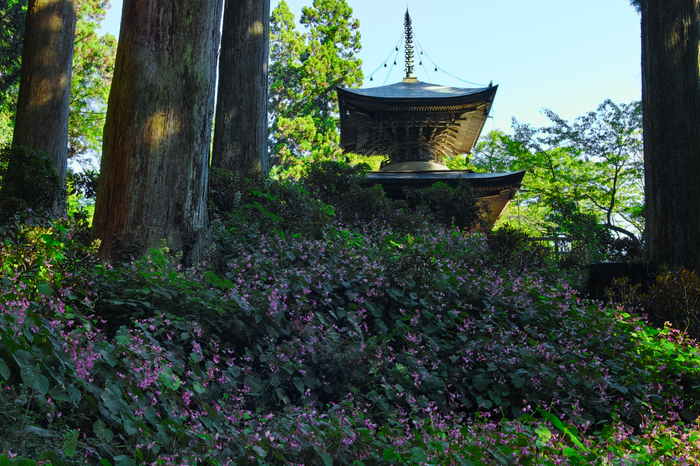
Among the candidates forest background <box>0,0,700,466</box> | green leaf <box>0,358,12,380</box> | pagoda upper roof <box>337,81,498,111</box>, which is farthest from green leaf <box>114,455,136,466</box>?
pagoda upper roof <box>337,81,498,111</box>

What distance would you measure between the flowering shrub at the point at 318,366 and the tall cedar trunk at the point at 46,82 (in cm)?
462

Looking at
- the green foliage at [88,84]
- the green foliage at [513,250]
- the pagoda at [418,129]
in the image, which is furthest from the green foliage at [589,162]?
the green foliage at [88,84]

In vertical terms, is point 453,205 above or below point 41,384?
above

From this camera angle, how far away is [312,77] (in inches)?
1271

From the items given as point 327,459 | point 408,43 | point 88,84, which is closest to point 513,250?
point 327,459

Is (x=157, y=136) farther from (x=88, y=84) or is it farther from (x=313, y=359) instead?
(x=88, y=84)

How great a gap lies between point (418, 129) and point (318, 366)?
1337 centimetres

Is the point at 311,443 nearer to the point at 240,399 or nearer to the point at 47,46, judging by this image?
the point at 240,399

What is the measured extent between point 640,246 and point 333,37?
2880 centimetres

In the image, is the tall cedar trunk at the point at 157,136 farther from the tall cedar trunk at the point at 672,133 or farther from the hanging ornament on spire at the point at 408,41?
the hanging ornament on spire at the point at 408,41

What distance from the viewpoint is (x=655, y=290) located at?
5375mm

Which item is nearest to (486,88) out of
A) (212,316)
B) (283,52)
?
(212,316)

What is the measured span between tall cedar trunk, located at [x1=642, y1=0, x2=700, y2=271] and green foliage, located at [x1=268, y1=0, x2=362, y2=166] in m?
24.7

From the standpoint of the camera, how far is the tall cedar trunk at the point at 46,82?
301 inches
